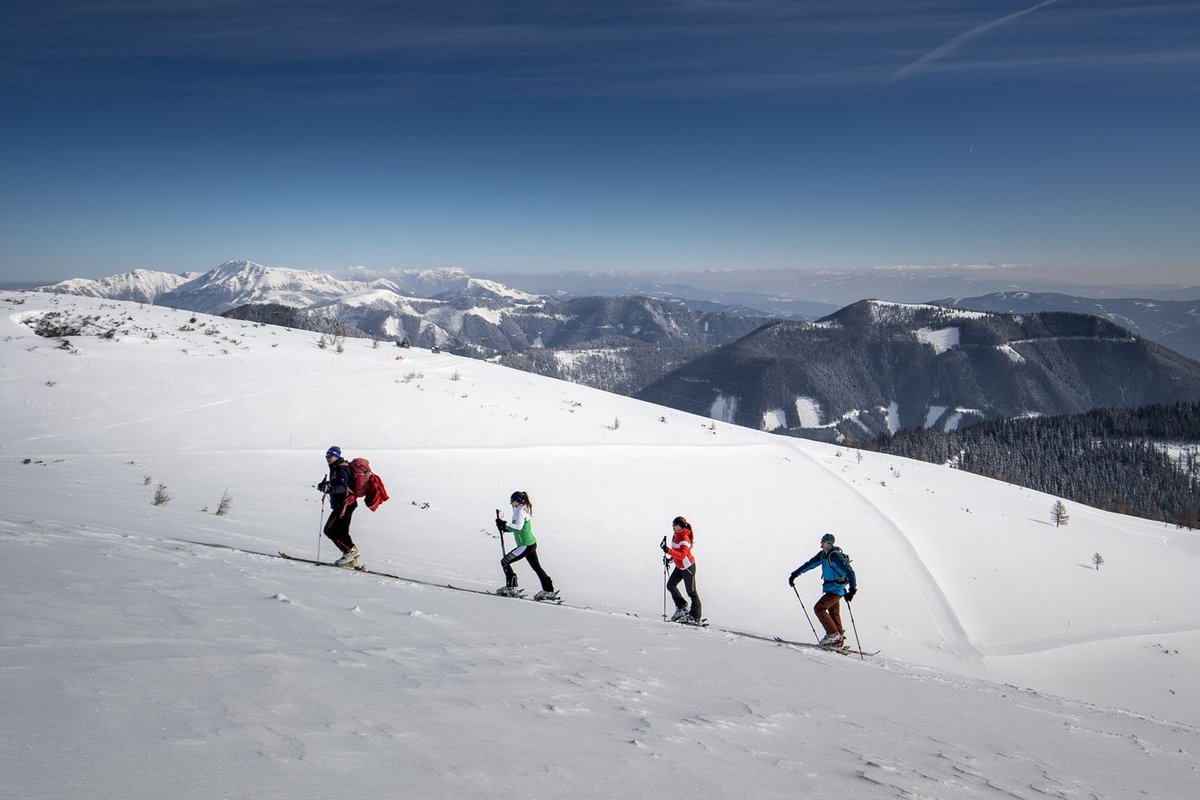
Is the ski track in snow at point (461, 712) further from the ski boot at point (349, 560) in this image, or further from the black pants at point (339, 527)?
the black pants at point (339, 527)

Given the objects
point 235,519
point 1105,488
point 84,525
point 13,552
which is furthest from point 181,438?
point 1105,488

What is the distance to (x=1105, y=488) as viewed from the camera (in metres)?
144

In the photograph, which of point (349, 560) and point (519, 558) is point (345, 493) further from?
point (519, 558)

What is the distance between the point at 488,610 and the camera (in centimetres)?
912

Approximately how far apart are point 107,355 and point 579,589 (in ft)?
78.8

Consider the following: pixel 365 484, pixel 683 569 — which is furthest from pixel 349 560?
pixel 683 569

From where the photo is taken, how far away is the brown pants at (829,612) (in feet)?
39.0

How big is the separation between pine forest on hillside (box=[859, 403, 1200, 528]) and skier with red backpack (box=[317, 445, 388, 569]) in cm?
16042

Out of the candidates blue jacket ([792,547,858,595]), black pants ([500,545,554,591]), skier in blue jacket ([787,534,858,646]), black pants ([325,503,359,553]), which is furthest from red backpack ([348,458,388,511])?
blue jacket ([792,547,858,595])

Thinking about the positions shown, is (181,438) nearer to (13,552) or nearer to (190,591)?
(13,552)

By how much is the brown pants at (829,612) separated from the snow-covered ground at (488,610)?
1.10 meters

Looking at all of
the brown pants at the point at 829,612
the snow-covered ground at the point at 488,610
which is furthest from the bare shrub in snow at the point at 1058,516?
the brown pants at the point at 829,612

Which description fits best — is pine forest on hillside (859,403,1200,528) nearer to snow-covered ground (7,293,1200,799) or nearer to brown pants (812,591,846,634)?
snow-covered ground (7,293,1200,799)

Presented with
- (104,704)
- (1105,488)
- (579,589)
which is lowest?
(1105,488)
